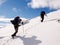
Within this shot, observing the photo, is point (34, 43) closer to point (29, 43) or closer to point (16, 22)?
point (29, 43)

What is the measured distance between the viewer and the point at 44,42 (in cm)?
1282

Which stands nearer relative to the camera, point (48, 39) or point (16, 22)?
point (48, 39)

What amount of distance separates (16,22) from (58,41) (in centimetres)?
526

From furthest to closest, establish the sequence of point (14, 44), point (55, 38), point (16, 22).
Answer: point (16, 22) → point (14, 44) → point (55, 38)

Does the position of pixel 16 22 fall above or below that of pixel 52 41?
above

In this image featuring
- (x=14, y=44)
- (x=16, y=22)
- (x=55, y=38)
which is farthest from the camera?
(x=16, y=22)

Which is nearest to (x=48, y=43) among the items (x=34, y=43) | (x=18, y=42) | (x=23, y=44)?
(x=34, y=43)

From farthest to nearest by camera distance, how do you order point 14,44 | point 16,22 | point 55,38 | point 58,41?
point 16,22 < point 14,44 < point 55,38 < point 58,41

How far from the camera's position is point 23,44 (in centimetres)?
1370

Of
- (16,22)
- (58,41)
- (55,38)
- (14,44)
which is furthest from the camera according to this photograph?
(16,22)

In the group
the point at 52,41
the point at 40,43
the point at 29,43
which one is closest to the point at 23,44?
the point at 29,43

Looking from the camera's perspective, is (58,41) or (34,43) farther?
(34,43)

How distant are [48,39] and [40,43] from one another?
0.92m

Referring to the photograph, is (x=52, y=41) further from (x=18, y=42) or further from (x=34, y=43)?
(x=18, y=42)
